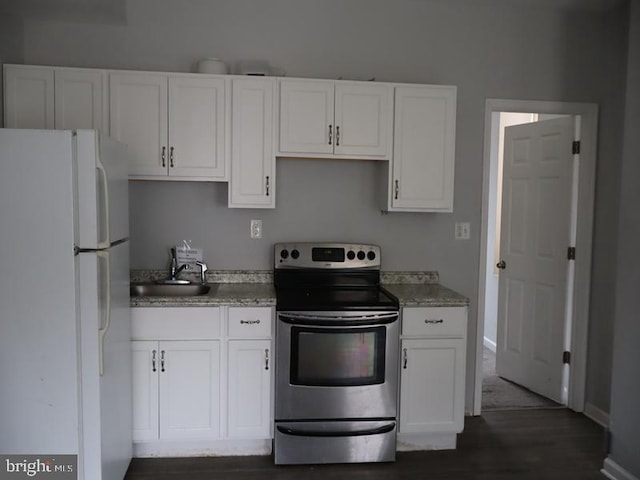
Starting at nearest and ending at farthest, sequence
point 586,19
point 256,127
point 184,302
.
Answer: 1. point 184,302
2. point 256,127
3. point 586,19

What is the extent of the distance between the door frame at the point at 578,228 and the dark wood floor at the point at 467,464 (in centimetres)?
41

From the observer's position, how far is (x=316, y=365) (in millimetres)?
2922

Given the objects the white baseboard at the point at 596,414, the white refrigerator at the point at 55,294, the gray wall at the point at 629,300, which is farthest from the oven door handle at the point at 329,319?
the white baseboard at the point at 596,414

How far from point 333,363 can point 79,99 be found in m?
2.06

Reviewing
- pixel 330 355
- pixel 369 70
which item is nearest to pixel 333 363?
pixel 330 355

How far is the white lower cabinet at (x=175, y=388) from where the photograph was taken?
9.53 feet

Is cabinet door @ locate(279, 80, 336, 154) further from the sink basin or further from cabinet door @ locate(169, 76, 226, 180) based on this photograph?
the sink basin

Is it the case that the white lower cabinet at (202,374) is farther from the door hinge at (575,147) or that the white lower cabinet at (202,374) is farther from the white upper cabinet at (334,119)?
the door hinge at (575,147)

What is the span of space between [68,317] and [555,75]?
3355mm

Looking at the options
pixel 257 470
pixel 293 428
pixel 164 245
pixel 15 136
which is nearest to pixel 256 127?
pixel 164 245

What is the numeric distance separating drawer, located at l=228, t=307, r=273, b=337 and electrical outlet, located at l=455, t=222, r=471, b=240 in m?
1.46

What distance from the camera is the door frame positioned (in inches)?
143

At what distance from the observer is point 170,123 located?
308cm

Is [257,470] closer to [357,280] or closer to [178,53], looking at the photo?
[357,280]
